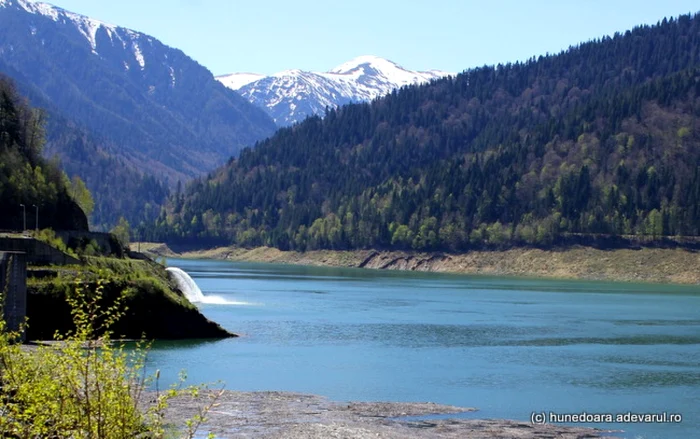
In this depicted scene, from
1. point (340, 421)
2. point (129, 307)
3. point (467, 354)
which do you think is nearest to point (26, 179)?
point (129, 307)

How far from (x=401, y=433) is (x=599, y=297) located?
11610 cm

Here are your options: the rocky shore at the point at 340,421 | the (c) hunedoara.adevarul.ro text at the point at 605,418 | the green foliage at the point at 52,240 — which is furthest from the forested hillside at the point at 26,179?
the (c) hunedoara.adevarul.ro text at the point at 605,418

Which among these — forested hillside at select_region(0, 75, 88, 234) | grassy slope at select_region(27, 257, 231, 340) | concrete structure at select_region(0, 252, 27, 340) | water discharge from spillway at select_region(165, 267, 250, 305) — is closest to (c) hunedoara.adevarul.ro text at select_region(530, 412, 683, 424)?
grassy slope at select_region(27, 257, 231, 340)

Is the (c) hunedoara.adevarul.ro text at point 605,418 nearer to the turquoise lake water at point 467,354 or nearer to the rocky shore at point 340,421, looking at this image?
the turquoise lake water at point 467,354

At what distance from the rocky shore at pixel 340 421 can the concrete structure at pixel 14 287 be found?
712 inches

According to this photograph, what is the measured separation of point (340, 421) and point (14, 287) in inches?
1084

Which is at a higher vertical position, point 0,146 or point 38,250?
point 0,146

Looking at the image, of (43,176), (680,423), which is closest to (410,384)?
(680,423)

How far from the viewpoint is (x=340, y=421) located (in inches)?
1716

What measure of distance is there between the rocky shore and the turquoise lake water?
2819 mm

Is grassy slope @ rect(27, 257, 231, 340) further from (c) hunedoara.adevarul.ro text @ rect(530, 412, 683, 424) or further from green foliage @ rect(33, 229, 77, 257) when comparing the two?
(c) hunedoara.adevarul.ro text @ rect(530, 412, 683, 424)

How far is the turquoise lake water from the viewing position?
53.9 metres

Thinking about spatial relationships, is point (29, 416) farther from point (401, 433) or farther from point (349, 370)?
point (349, 370)

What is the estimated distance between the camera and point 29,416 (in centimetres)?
2105
